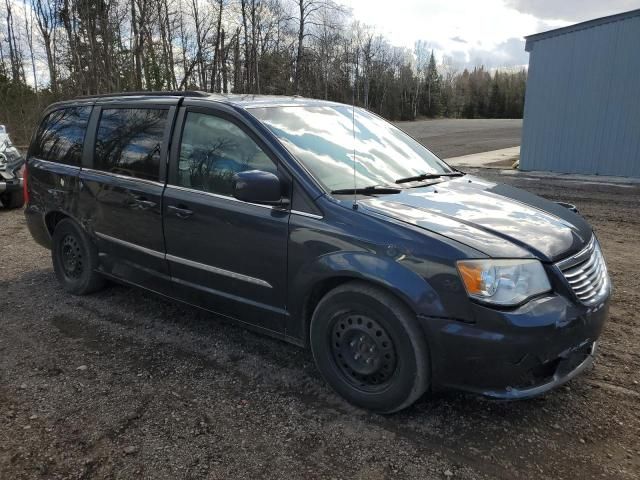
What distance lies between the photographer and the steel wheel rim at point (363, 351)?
2.83 m

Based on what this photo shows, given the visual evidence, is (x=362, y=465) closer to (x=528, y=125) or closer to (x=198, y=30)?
(x=528, y=125)

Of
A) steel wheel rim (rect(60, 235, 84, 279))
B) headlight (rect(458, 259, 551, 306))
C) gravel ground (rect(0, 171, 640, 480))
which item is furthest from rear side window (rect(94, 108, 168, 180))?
headlight (rect(458, 259, 551, 306))

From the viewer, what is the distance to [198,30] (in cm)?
3359

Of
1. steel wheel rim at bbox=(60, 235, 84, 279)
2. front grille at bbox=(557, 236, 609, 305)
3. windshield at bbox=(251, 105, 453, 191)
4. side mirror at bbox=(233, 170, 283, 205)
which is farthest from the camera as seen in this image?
steel wheel rim at bbox=(60, 235, 84, 279)

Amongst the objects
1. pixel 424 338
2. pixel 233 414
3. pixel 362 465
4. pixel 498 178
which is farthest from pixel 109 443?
pixel 498 178

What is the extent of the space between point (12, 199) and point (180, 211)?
24.9 feet

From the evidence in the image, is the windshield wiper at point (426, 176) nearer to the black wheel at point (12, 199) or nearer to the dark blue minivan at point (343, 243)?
the dark blue minivan at point (343, 243)

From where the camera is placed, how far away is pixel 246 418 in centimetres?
294

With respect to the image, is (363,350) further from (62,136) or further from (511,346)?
(62,136)

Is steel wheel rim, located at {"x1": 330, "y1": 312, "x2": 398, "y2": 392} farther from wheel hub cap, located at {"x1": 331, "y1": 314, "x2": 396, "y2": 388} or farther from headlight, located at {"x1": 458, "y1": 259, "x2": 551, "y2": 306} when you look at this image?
headlight, located at {"x1": 458, "y1": 259, "x2": 551, "y2": 306}

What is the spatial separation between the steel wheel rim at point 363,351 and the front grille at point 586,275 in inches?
39.4

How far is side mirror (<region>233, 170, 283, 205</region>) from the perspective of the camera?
118 inches

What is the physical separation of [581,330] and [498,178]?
37.9ft

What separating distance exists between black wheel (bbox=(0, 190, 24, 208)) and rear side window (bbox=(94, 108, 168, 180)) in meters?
6.22
